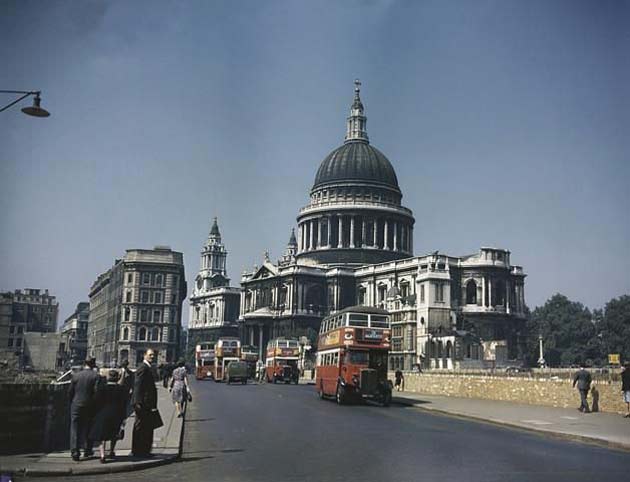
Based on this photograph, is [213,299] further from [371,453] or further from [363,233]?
[371,453]

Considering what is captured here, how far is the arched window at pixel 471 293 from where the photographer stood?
378ft

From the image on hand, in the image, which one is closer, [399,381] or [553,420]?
[553,420]

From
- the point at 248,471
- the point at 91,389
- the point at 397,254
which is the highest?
the point at 397,254

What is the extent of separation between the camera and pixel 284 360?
6969 centimetres

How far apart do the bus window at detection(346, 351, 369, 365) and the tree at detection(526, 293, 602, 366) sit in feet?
310

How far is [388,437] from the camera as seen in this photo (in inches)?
818

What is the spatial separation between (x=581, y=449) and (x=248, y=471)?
9222 mm

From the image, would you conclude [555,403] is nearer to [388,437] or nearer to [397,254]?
[388,437]

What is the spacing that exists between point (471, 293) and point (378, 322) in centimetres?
8112

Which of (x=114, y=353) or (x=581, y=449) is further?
(x=114, y=353)

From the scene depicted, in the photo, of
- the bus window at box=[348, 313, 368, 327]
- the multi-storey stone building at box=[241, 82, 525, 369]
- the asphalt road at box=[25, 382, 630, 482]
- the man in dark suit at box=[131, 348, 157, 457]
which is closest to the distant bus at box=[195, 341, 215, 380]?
the multi-storey stone building at box=[241, 82, 525, 369]

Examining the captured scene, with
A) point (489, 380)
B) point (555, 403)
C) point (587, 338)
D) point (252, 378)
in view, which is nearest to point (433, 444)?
point (555, 403)

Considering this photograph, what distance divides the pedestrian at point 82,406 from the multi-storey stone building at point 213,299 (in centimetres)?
15203

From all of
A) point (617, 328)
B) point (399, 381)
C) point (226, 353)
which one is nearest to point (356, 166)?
point (617, 328)
